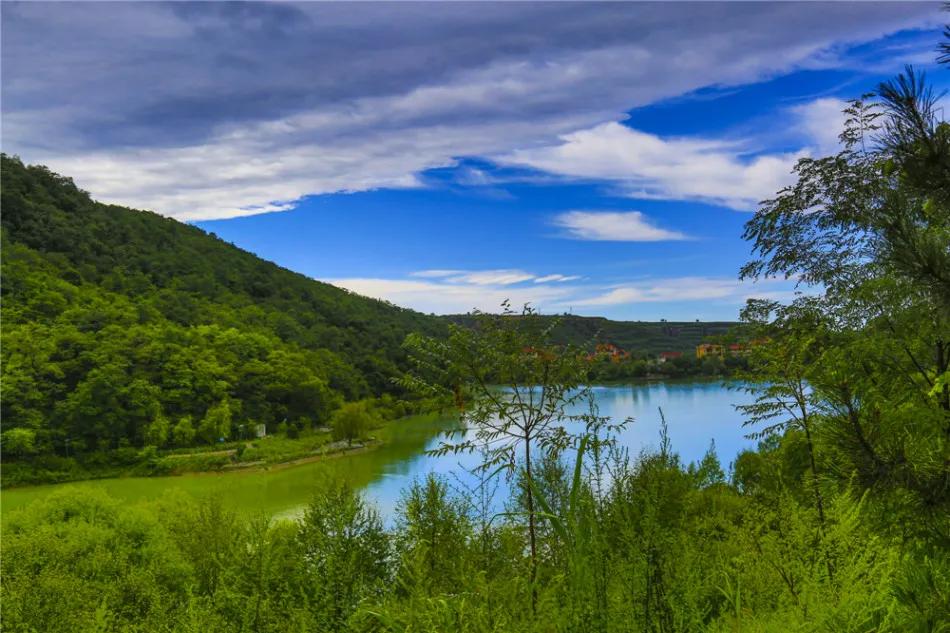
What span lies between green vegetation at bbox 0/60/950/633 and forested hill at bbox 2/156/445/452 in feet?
81.3

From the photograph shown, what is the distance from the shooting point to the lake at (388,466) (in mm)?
22438

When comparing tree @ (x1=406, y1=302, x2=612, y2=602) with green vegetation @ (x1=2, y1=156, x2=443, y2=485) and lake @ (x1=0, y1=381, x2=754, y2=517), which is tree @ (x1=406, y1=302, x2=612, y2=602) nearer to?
lake @ (x1=0, y1=381, x2=754, y2=517)

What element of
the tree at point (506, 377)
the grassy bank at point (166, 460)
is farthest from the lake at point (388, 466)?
the tree at point (506, 377)

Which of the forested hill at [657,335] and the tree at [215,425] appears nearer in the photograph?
the tree at [215,425]

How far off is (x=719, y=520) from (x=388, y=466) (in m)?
24.0

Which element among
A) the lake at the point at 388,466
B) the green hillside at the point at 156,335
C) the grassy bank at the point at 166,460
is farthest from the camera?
the green hillside at the point at 156,335

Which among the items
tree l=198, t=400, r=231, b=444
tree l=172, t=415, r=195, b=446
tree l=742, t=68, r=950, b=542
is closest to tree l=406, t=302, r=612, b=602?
tree l=742, t=68, r=950, b=542

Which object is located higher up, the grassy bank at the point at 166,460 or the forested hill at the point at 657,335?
the forested hill at the point at 657,335

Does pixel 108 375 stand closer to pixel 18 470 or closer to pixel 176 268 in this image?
pixel 18 470

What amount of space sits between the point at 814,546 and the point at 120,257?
59632 mm

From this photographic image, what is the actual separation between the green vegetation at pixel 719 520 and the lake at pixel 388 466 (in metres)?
10.0

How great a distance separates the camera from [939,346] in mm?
3023

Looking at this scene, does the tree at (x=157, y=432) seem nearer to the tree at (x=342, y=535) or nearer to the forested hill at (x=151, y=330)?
the forested hill at (x=151, y=330)

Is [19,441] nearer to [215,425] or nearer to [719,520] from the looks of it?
[215,425]
